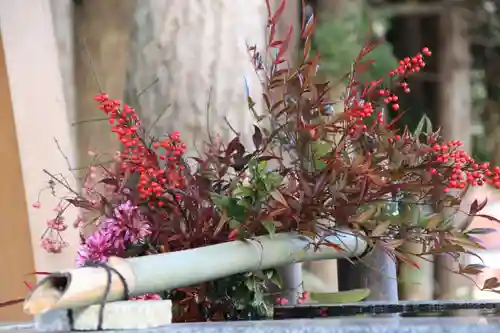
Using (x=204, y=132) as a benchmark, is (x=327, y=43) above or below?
above

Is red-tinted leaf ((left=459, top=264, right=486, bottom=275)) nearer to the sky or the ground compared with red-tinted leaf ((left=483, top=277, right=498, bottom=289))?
nearer to the sky

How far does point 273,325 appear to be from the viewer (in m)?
0.44

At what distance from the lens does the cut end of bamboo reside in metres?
0.41

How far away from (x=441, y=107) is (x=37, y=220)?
182 cm

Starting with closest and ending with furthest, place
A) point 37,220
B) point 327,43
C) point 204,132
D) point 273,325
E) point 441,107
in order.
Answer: point 273,325
point 204,132
point 37,220
point 327,43
point 441,107

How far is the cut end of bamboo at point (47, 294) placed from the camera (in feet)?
1.33

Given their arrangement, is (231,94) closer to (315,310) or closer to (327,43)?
(315,310)

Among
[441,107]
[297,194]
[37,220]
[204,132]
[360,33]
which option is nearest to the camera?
[297,194]

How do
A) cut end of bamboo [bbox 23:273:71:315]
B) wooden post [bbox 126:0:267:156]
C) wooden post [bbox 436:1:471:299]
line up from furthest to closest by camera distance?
wooden post [bbox 436:1:471:299], wooden post [bbox 126:0:267:156], cut end of bamboo [bbox 23:273:71:315]

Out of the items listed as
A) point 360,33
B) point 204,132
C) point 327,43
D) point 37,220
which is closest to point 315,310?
point 204,132

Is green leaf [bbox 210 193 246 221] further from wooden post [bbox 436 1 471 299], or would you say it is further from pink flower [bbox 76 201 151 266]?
wooden post [bbox 436 1 471 299]

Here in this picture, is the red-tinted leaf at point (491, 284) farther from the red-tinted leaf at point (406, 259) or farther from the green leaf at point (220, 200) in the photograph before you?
the green leaf at point (220, 200)

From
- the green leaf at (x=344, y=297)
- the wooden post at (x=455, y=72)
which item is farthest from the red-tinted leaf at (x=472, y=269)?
the wooden post at (x=455, y=72)

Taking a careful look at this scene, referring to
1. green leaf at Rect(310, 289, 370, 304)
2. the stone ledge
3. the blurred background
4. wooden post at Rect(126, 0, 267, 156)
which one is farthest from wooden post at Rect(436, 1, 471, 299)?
the stone ledge
